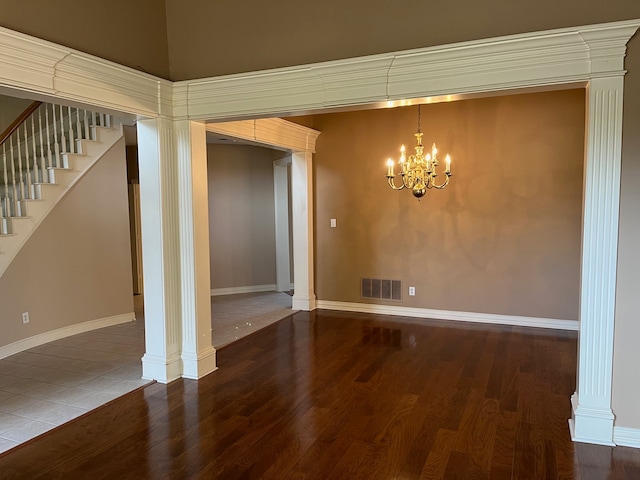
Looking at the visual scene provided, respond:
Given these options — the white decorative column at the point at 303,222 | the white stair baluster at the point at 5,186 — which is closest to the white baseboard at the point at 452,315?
the white decorative column at the point at 303,222

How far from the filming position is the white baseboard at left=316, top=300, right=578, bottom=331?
17.6 feet

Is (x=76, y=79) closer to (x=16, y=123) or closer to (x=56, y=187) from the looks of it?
(x=56, y=187)

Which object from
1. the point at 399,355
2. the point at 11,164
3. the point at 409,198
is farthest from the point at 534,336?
the point at 11,164

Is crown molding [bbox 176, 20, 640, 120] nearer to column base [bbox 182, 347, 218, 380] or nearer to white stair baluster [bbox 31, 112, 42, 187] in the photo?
column base [bbox 182, 347, 218, 380]

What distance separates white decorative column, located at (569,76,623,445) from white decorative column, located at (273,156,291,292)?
577cm

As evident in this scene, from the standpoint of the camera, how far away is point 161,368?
3.88m

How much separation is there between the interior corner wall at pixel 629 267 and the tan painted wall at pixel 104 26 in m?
3.36

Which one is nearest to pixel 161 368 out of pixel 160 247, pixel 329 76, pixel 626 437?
pixel 160 247

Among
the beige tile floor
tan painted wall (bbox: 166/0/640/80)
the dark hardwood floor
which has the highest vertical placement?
tan painted wall (bbox: 166/0/640/80)

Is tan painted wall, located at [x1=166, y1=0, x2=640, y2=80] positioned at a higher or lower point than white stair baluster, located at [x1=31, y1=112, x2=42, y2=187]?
higher

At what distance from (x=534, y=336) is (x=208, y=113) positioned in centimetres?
419

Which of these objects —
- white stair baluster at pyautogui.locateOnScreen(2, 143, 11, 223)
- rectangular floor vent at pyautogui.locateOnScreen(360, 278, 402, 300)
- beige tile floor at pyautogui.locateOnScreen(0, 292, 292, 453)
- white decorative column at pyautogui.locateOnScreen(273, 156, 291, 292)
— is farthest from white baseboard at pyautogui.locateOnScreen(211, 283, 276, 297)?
white stair baluster at pyautogui.locateOnScreen(2, 143, 11, 223)

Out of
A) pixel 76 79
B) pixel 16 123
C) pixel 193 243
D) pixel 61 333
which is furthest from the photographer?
pixel 61 333

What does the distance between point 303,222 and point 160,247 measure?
285 centimetres
